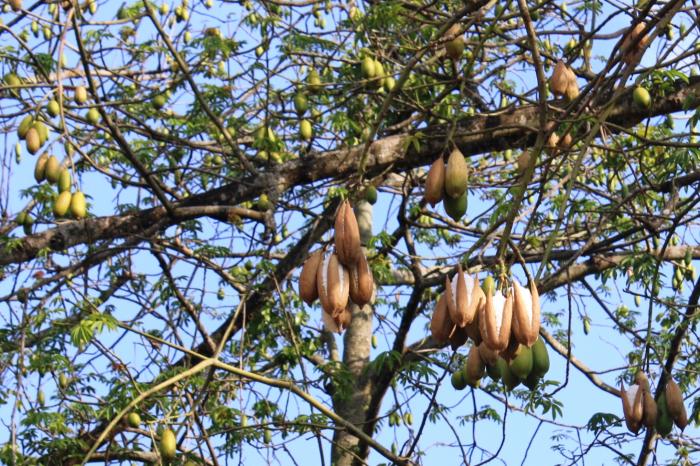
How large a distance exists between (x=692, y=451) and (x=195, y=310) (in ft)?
Result: 8.28

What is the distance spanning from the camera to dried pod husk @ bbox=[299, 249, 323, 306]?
6.24 ft

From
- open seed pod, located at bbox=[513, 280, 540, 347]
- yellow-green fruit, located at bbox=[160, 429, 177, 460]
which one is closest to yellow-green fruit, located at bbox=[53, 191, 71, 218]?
yellow-green fruit, located at bbox=[160, 429, 177, 460]

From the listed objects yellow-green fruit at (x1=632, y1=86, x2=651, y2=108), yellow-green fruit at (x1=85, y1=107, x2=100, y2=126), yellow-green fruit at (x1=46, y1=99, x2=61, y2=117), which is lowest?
yellow-green fruit at (x1=632, y1=86, x2=651, y2=108)

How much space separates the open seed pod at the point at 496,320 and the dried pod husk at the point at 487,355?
8 centimetres

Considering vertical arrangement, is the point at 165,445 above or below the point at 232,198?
below

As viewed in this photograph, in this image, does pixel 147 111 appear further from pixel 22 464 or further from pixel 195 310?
pixel 22 464

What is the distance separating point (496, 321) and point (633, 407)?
46.3 inches

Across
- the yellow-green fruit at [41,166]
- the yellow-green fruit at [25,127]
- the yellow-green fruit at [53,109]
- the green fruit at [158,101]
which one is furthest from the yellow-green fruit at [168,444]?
the green fruit at [158,101]

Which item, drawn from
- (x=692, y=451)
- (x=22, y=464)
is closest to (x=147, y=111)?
(x=22, y=464)

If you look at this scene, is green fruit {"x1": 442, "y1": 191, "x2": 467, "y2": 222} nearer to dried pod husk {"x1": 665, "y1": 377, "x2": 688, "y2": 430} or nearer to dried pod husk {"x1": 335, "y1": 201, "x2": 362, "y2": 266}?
dried pod husk {"x1": 335, "y1": 201, "x2": 362, "y2": 266}

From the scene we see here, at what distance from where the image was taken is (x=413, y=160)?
468cm

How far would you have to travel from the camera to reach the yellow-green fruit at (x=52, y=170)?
3.92 m

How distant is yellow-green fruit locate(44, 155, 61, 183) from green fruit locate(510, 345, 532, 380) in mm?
2413

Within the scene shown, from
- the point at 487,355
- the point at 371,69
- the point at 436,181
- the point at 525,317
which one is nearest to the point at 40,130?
the point at 371,69
